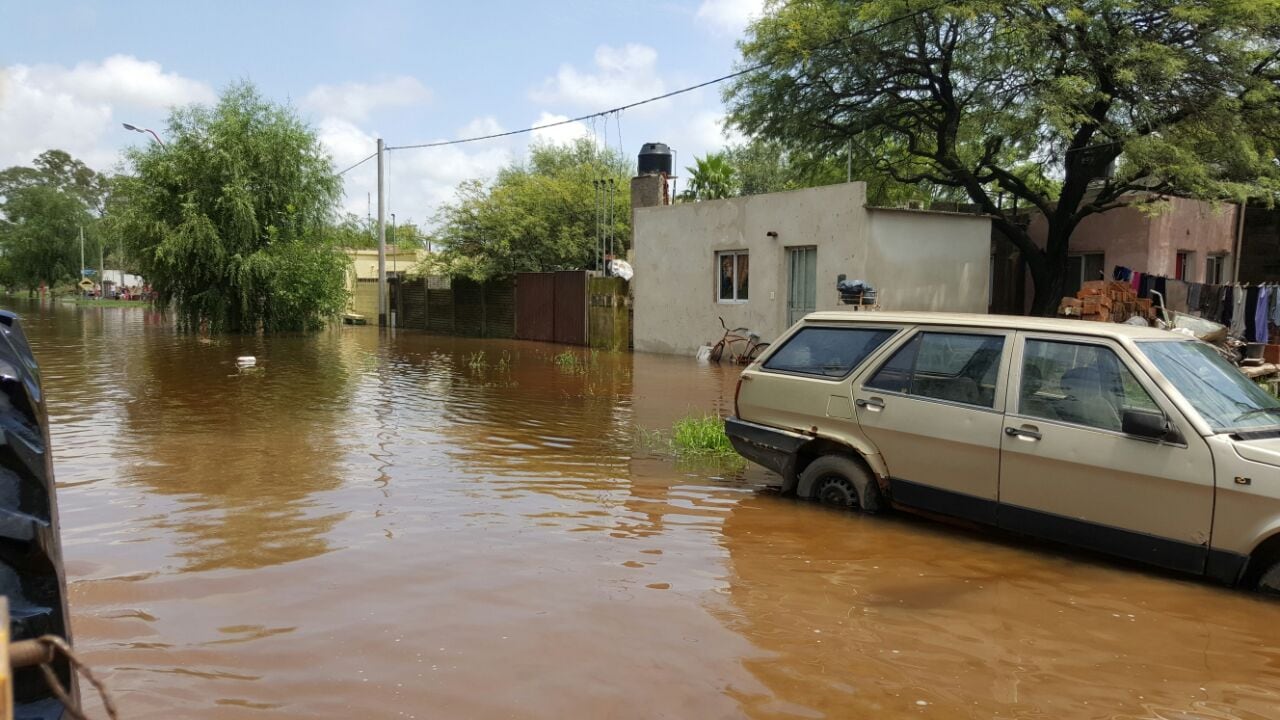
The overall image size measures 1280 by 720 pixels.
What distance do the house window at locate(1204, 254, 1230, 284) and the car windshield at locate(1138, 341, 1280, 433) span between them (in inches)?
792

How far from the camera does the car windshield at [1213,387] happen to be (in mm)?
→ 4925

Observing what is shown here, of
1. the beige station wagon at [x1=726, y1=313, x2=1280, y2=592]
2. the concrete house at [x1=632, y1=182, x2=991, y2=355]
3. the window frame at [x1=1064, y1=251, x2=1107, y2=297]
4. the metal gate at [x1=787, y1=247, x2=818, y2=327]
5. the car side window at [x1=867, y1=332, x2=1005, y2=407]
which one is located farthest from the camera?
the window frame at [x1=1064, y1=251, x2=1107, y2=297]

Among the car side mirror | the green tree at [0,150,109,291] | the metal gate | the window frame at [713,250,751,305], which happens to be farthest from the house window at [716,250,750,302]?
the green tree at [0,150,109,291]

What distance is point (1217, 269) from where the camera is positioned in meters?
22.6

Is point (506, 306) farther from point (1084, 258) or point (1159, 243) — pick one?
point (1159, 243)

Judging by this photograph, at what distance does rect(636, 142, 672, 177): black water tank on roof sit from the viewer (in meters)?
25.8

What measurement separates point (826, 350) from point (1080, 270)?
17.6 meters

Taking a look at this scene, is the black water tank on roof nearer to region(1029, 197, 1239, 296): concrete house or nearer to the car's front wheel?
region(1029, 197, 1239, 296): concrete house

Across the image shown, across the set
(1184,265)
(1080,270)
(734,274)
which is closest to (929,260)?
(734,274)

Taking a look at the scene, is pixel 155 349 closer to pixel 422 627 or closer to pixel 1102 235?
pixel 422 627

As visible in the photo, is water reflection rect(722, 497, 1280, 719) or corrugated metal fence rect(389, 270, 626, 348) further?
corrugated metal fence rect(389, 270, 626, 348)

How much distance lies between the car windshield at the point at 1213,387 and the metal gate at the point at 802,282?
13167 millimetres

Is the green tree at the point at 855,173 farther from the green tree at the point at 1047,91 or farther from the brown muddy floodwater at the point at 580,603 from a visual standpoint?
the brown muddy floodwater at the point at 580,603

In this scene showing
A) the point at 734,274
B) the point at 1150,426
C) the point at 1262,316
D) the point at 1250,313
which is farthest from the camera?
the point at 734,274
